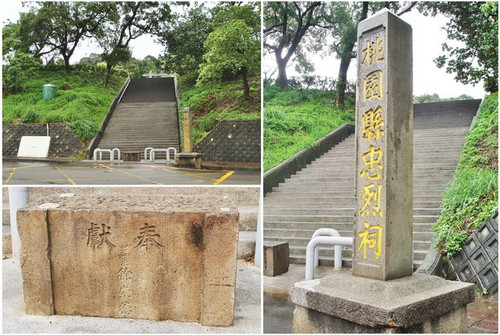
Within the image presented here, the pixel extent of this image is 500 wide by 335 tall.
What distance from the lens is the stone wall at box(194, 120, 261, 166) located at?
12.7 metres

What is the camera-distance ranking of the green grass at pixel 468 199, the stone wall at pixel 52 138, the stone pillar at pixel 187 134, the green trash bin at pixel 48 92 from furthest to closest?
1. the green trash bin at pixel 48 92
2. the stone wall at pixel 52 138
3. the stone pillar at pixel 187 134
4. the green grass at pixel 468 199

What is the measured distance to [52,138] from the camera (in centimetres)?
1288

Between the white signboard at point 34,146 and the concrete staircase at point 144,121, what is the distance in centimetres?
185

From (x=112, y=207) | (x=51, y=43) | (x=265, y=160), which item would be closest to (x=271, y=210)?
(x=265, y=160)

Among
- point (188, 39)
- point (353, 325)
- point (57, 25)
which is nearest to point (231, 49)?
point (188, 39)

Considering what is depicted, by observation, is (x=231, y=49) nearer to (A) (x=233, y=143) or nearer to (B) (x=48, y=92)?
(A) (x=233, y=143)

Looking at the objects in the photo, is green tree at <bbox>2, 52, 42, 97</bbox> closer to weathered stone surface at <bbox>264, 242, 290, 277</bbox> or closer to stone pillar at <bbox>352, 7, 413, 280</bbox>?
weathered stone surface at <bbox>264, 242, 290, 277</bbox>

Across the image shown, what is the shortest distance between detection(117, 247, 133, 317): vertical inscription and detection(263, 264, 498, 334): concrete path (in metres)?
1.45

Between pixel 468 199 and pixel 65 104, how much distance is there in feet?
44.4

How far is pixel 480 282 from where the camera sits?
16.6 ft

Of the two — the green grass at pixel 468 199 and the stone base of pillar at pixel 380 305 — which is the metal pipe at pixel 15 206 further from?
the green grass at pixel 468 199

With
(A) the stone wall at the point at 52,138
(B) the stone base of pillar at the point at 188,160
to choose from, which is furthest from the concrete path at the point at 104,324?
(A) the stone wall at the point at 52,138

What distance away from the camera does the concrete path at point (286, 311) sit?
410 centimetres

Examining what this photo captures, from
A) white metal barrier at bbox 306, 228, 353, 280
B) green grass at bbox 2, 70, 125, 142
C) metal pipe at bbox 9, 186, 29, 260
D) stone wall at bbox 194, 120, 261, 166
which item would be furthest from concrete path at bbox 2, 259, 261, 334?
green grass at bbox 2, 70, 125, 142
